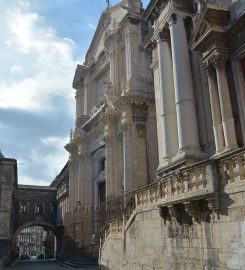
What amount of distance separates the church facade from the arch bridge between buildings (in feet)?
75.2

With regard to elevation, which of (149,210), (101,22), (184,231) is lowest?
(184,231)

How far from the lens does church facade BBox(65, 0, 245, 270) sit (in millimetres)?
8852

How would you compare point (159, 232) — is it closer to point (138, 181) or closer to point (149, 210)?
point (149, 210)

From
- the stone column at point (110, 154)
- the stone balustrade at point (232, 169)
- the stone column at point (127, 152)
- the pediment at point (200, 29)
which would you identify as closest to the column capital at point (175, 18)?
the pediment at point (200, 29)

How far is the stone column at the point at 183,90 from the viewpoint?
1391 cm

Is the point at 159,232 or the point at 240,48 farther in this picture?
the point at 240,48

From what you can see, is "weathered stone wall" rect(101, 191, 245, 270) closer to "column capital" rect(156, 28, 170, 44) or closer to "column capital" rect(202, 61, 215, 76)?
"column capital" rect(202, 61, 215, 76)

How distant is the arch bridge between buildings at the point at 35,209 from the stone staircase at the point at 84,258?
21186mm

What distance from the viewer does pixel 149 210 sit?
12281 millimetres

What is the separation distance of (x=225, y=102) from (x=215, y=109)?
52 centimetres

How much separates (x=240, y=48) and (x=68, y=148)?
2498 centimetres

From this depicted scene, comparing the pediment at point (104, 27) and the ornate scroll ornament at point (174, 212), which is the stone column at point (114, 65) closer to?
the pediment at point (104, 27)

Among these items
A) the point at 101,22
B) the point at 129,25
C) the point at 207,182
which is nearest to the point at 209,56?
the point at 207,182

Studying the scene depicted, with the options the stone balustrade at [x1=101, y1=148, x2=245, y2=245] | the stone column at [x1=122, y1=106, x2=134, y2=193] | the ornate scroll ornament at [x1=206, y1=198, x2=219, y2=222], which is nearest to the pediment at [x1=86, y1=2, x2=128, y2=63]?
the stone column at [x1=122, y1=106, x2=134, y2=193]
